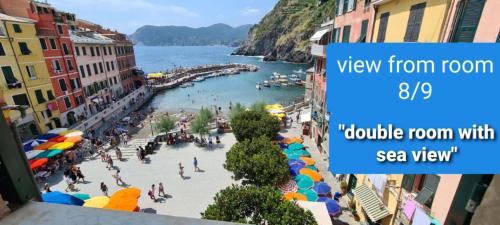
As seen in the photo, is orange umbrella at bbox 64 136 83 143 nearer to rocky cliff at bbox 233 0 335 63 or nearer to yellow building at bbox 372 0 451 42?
yellow building at bbox 372 0 451 42

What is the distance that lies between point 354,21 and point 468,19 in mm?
10926

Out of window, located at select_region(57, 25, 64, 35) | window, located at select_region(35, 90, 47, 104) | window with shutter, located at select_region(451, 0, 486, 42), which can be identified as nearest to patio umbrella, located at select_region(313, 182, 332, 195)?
window with shutter, located at select_region(451, 0, 486, 42)

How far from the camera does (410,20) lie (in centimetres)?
1002

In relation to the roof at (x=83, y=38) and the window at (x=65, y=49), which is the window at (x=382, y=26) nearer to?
the window at (x=65, y=49)

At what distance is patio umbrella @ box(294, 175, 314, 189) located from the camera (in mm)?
16703

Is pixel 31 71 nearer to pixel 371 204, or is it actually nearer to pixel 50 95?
pixel 50 95

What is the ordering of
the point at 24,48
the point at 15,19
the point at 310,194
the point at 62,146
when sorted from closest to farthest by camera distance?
the point at 310,194 < the point at 62,146 < the point at 15,19 < the point at 24,48

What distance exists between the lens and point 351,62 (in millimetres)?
3262

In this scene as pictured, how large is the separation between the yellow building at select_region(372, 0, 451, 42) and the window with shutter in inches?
26.3

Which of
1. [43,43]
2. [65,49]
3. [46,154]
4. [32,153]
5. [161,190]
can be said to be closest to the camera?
[161,190]

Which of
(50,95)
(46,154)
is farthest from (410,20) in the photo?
(50,95)

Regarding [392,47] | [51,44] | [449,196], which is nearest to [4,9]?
[51,44]

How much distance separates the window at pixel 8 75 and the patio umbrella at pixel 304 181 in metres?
30.9

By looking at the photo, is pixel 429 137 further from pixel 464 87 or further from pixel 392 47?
pixel 392 47
